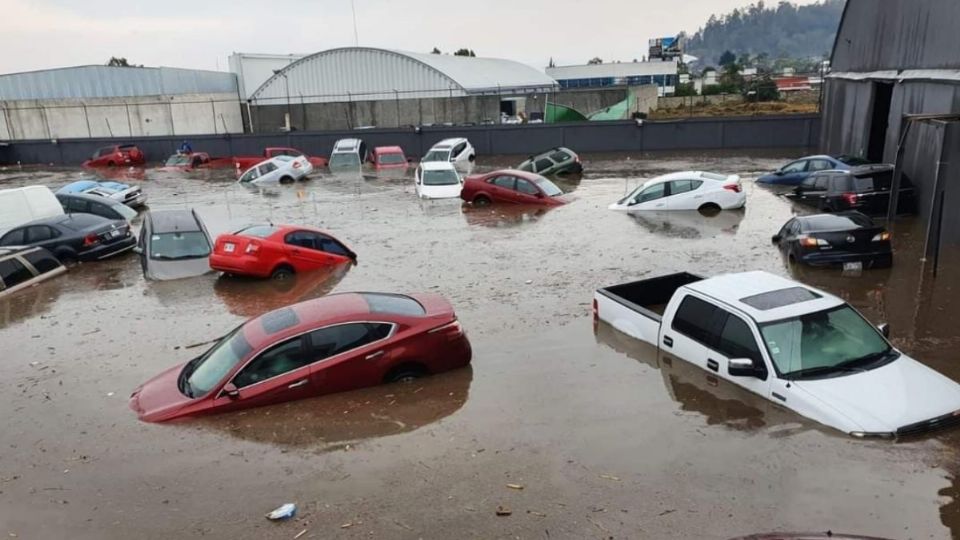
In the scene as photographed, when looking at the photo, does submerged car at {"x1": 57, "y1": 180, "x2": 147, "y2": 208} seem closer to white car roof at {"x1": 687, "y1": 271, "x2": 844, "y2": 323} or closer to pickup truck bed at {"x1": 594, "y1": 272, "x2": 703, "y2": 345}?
pickup truck bed at {"x1": 594, "y1": 272, "x2": 703, "y2": 345}

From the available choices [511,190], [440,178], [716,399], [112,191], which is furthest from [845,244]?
[112,191]

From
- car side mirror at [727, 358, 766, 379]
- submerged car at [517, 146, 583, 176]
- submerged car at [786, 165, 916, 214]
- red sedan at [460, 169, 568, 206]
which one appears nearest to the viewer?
car side mirror at [727, 358, 766, 379]

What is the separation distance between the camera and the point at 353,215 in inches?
917

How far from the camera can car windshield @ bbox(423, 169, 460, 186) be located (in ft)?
84.1

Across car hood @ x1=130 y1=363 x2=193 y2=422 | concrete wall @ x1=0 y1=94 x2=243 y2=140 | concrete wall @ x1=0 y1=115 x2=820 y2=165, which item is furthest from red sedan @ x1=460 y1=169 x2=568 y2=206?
concrete wall @ x1=0 y1=94 x2=243 y2=140

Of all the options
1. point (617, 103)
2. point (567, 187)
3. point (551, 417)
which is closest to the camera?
point (551, 417)

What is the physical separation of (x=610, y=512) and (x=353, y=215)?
59.1 ft

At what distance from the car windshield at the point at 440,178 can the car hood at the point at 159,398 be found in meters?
16.4

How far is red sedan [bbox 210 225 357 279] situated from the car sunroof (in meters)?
10.4

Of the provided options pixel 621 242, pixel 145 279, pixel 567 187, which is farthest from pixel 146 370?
pixel 567 187

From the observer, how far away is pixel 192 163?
3872 cm

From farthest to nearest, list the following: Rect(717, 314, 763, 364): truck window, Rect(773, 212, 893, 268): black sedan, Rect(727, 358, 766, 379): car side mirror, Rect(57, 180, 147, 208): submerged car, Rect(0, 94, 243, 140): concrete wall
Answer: Rect(0, 94, 243, 140): concrete wall → Rect(57, 180, 147, 208): submerged car → Rect(773, 212, 893, 268): black sedan → Rect(717, 314, 763, 364): truck window → Rect(727, 358, 766, 379): car side mirror

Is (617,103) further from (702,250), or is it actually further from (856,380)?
(856,380)

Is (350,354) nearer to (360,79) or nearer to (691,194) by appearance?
(691,194)
